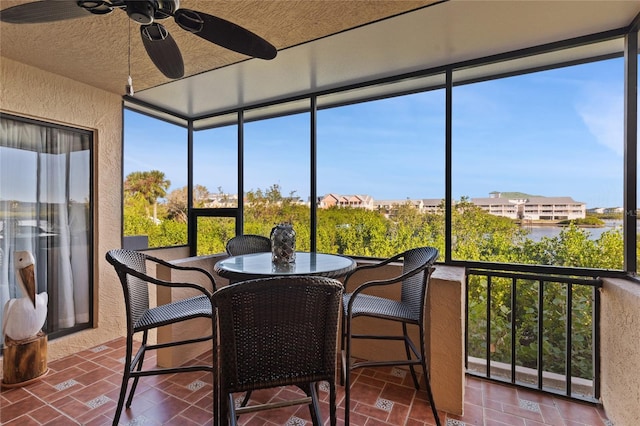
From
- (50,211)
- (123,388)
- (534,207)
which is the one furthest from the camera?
(50,211)

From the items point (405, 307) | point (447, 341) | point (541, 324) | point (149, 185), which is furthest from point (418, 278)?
point (149, 185)

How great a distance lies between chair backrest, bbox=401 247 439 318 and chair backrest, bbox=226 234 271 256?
4.71ft

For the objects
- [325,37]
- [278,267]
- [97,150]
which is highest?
[325,37]

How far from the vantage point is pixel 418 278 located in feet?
6.84

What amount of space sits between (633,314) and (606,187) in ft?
3.10

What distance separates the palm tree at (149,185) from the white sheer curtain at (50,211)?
1.69ft

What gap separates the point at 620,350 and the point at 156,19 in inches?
129

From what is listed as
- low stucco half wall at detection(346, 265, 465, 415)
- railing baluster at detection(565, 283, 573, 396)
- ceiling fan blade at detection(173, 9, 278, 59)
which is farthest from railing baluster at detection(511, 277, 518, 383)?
ceiling fan blade at detection(173, 9, 278, 59)

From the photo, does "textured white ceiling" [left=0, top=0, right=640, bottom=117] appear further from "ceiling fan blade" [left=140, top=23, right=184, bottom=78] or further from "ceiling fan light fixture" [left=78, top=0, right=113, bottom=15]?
"ceiling fan light fixture" [left=78, top=0, right=113, bottom=15]

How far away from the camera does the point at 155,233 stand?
379 cm

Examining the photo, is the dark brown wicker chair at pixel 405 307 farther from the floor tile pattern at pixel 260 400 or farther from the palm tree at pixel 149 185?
the palm tree at pixel 149 185

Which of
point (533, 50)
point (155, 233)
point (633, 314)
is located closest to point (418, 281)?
point (633, 314)

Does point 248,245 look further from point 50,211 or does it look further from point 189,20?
point 189,20

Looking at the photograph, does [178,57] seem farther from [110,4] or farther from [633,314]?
[633,314]
